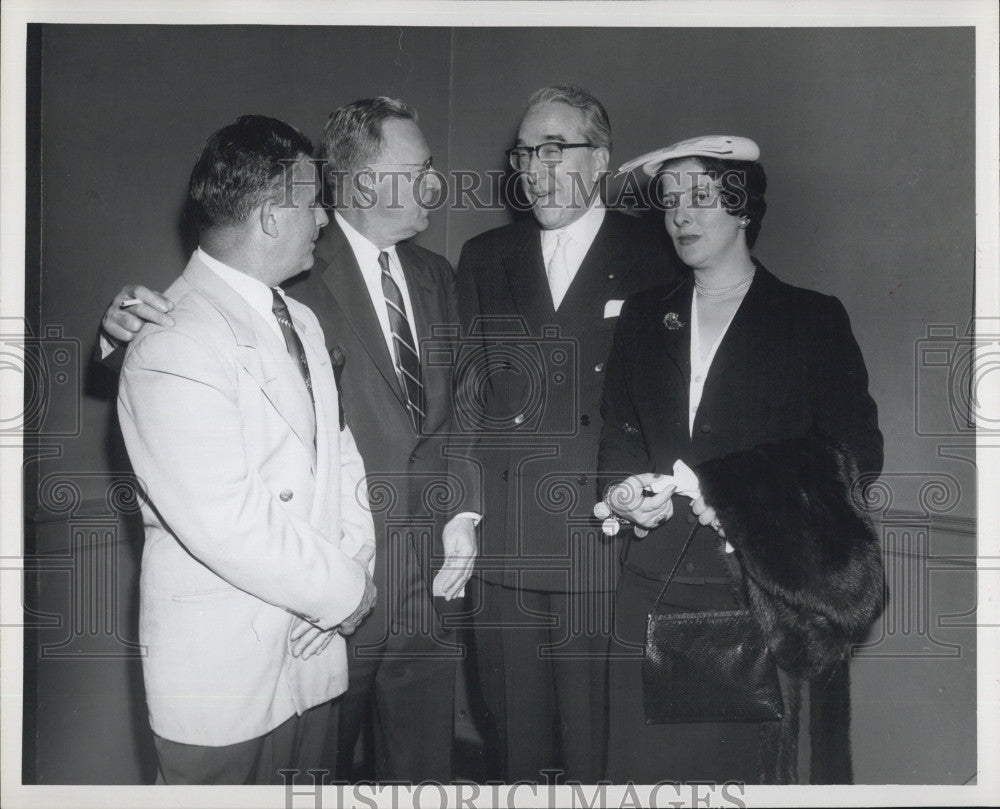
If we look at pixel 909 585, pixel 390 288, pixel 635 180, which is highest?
pixel 635 180

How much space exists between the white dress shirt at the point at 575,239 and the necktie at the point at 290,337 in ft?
2.05

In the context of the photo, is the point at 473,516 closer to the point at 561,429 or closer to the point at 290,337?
the point at 561,429

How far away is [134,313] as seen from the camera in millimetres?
2104

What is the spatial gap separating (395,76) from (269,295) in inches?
25.1

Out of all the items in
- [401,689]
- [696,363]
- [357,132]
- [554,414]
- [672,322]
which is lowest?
[401,689]

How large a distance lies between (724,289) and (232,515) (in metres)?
1.29

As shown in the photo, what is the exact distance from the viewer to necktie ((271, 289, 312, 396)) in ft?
6.89

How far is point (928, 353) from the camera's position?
7.40 feet

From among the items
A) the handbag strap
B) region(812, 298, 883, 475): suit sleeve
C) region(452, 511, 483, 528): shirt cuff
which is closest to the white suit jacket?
region(452, 511, 483, 528): shirt cuff

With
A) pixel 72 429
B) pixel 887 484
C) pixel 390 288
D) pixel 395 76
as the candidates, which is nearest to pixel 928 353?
pixel 887 484

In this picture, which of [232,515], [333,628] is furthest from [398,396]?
[333,628]

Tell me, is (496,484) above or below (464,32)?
below

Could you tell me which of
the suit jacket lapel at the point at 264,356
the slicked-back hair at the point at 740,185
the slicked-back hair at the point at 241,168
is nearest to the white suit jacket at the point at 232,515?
the suit jacket lapel at the point at 264,356

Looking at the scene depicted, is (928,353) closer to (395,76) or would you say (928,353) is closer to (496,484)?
(496,484)
